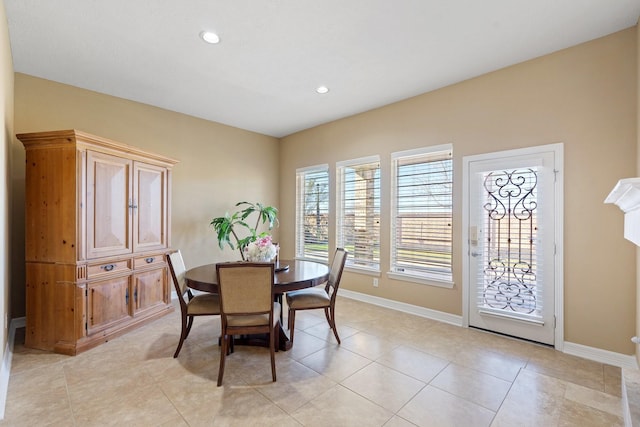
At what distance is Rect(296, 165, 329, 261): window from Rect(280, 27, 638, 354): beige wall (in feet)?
7.30

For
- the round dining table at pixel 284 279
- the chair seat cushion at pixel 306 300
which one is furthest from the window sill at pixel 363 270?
the chair seat cushion at pixel 306 300

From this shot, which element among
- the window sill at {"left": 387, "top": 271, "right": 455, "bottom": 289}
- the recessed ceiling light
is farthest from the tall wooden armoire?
the window sill at {"left": 387, "top": 271, "right": 455, "bottom": 289}

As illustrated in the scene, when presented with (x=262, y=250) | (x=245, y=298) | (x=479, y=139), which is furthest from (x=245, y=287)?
(x=479, y=139)

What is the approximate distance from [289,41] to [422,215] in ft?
8.55

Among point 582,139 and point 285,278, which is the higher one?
point 582,139

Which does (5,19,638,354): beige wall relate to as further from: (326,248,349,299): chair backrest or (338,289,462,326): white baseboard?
(326,248,349,299): chair backrest

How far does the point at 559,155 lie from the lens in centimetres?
284

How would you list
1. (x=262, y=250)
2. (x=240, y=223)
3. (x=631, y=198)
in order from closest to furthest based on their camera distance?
(x=631, y=198), (x=262, y=250), (x=240, y=223)

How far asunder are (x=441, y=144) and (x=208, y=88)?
299 centimetres

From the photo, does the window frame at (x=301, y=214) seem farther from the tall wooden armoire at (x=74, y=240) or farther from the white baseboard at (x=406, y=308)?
the tall wooden armoire at (x=74, y=240)

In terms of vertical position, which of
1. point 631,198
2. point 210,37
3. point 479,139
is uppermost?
point 210,37

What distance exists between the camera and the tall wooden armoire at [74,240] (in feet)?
9.09

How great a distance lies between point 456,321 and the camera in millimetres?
3525

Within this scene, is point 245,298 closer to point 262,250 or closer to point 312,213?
point 262,250
